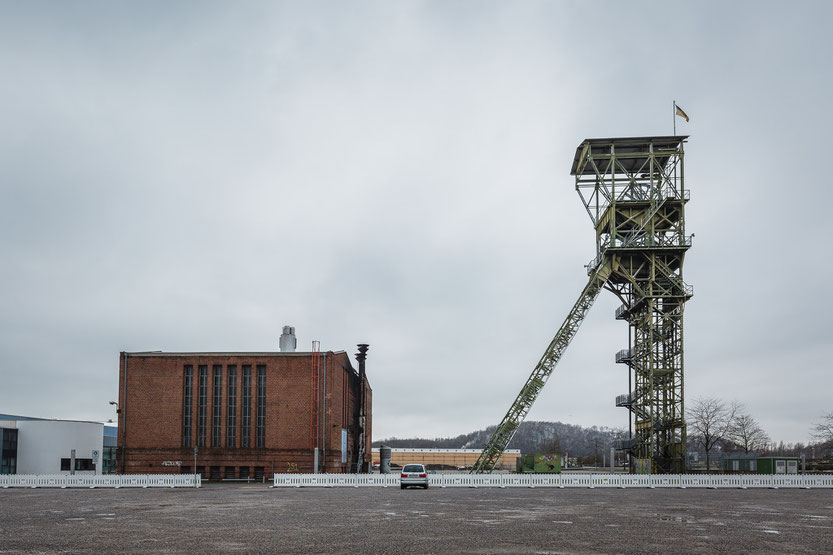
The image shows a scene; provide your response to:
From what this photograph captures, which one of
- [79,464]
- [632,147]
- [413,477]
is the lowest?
[79,464]

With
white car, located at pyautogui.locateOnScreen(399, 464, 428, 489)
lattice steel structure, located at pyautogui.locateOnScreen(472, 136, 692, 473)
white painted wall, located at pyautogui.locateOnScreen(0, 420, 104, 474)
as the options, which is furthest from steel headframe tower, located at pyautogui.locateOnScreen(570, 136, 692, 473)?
white painted wall, located at pyautogui.locateOnScreen(0, 420, 104, 474)

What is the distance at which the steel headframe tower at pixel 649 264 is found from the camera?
168 ft

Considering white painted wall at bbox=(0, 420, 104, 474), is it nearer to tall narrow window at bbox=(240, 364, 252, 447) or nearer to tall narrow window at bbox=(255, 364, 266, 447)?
tall narrow window at bbox=(240, 364, 252, 447)

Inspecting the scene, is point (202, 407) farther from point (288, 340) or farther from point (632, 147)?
point (632, 147)

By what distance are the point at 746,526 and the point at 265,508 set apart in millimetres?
14883

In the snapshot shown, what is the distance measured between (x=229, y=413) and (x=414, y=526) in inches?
1458

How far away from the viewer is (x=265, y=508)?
25141mm

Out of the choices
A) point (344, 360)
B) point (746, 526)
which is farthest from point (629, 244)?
point (746, 526)

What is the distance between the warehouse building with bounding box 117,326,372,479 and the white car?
11.9m

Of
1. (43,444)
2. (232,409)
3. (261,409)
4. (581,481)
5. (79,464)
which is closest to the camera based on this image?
(581,481)

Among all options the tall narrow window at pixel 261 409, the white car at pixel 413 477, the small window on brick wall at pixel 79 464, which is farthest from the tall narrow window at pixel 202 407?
the small window on brick wall at pixel 79 464

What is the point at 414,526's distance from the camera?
61.3ft

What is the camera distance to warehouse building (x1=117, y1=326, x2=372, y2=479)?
51812 millimetres

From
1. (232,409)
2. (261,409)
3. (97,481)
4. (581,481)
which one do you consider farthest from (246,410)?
(581,481)
